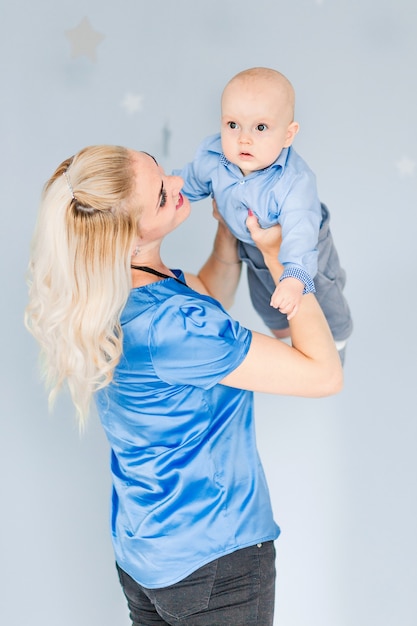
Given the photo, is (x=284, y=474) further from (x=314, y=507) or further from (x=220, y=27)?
(x=220, y=27)

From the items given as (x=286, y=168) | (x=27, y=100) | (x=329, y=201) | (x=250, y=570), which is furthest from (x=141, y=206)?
(x=329, y=201)

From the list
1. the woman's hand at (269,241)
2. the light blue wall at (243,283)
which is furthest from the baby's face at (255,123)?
the light blue wall at (243,283)

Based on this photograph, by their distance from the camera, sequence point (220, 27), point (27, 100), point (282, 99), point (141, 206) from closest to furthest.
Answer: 1. point (141, 206)
2. point (282, 99)
3. point (27, 100)
4. point (220, 27)

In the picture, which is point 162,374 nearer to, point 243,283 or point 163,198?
point 163,198

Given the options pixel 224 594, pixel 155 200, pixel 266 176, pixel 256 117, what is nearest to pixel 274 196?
pixel 266 176

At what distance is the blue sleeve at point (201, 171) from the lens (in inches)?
73.7

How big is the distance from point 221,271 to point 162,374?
0.55m

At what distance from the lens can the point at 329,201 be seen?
2.57m

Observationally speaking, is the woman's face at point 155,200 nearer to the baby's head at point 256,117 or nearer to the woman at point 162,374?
the woman at point 162,374

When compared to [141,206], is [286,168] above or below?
above

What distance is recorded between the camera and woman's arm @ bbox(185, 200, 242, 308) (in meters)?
2.02

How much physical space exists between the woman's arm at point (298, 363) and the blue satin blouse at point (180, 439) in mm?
39

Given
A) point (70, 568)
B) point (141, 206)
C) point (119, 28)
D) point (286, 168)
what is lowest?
point (70, 568)

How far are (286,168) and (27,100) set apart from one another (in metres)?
0.90
